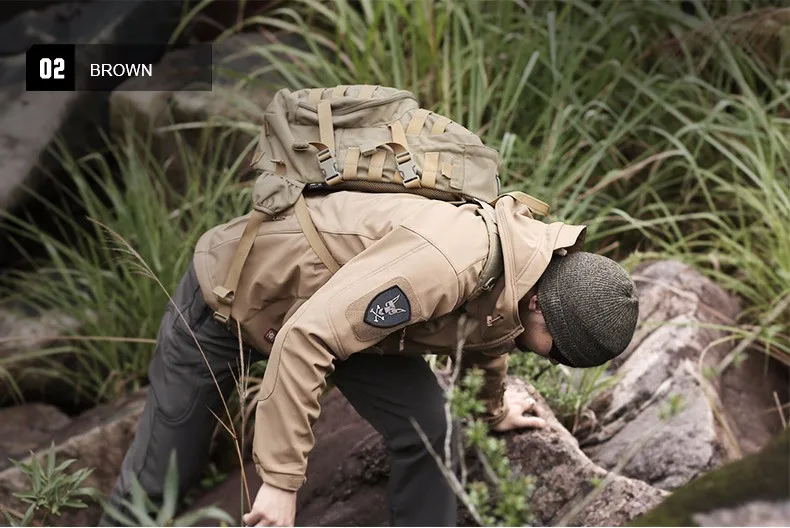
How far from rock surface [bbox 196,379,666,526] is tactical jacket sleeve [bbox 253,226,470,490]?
0.88 meters

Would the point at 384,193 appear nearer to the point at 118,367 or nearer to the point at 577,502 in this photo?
the point at 577,502

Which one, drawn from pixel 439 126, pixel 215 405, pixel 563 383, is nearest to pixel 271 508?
pixel 215 405

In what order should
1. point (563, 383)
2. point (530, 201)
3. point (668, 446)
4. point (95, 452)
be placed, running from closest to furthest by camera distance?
point (530, 201)
point (668, 446)
point (563, 383)
point (95, 452)

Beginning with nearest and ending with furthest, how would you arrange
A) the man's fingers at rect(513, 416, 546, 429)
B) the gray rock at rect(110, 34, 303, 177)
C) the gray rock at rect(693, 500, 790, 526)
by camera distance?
the gray rock at rect(693, 500, 790, 526) → the man's fingers at rect(513, 416, 546, 429) → the gray rock at rect(110, 34, 303, 177)

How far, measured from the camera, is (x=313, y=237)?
2.59 m

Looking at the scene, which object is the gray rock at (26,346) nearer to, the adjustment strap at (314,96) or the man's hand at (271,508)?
the adjustment strap at (314,96)

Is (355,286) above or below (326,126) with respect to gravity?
below

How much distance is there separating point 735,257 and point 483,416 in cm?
174

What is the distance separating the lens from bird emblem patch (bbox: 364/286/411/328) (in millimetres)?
2316

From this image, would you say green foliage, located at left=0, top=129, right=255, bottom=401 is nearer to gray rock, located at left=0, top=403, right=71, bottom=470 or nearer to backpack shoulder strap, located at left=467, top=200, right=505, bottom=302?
gray rock, located at left=0, top=403, right=71, bottom=470

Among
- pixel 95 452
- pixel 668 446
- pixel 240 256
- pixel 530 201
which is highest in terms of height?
pixel 530 201

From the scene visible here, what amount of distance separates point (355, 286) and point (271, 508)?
596 millimetres

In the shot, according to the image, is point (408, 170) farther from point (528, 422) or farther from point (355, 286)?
point (528, 422)

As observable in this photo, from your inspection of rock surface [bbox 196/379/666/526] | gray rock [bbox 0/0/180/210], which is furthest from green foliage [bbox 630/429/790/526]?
gray rock [bbox 0/0/180/210]
